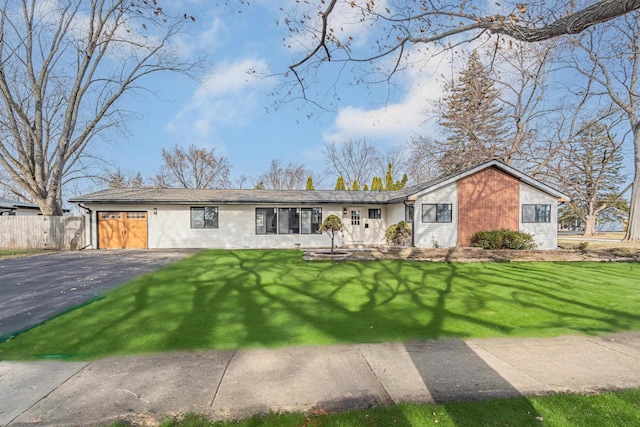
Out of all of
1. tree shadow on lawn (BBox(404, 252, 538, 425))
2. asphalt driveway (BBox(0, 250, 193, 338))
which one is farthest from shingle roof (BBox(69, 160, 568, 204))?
tree shadow on lawn (BBox(404, 252, 538, 425))

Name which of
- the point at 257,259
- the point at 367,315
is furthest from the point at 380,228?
the point at 367,315

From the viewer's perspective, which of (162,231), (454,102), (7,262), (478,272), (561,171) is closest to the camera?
(478,272)

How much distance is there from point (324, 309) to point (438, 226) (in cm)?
1189

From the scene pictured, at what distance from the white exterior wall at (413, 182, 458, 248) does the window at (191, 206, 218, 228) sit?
10.7 metres

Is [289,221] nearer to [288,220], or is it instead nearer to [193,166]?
[288,220]

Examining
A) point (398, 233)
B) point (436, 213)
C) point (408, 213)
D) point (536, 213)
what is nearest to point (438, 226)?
point (436, 213)

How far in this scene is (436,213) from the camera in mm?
16094

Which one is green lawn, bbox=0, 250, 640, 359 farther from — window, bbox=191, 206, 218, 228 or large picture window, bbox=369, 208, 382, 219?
large picture window, bbox=369, 208, 382, 219

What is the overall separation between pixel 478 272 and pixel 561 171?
1891 cm

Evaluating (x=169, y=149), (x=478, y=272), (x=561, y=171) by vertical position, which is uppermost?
(x=169, y=149)

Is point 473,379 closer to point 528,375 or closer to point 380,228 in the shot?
point 528,375

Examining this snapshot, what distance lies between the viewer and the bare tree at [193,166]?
38.5m

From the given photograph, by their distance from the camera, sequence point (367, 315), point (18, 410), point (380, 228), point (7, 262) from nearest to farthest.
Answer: point (18, 410)
point (367, 315)
point (7, 262)
point (380, 228)

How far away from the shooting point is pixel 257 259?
40.3ft
